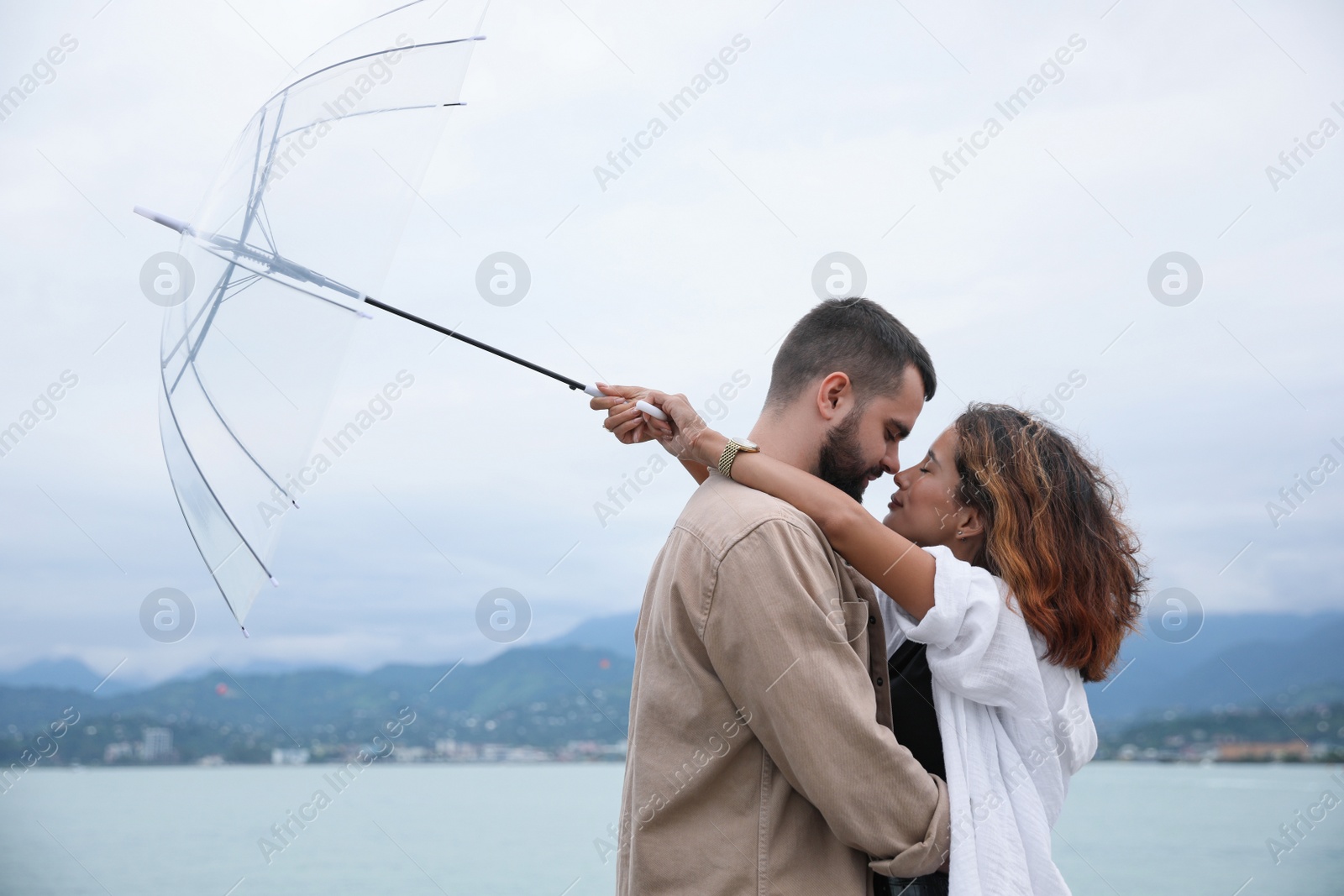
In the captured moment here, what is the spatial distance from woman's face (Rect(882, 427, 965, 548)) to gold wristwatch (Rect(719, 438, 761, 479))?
0.47 metres

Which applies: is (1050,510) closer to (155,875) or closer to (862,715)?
(862,715)

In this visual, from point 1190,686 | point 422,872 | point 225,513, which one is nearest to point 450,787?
point 422,872

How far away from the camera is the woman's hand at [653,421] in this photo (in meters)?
2.24

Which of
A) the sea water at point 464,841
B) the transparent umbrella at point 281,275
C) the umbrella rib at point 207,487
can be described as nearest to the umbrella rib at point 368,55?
the transparent umbrella at point 281,275

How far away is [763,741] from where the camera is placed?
1804mm

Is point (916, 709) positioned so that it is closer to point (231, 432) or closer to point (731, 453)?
point (731, 453)

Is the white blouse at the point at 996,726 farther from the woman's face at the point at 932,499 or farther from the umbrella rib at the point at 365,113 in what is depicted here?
the umbrella rib at the point at 365,113

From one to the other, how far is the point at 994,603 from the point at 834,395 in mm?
553

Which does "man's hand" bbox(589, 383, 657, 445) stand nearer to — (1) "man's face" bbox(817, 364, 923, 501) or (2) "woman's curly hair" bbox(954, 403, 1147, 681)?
(1) "man's face" bbox(817, 364, 923, 501)

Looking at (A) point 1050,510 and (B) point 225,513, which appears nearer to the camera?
(B) point 225,513

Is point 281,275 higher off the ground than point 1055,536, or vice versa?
point 281,275

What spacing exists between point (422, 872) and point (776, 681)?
4524 cm

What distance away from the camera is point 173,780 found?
98.6 metres

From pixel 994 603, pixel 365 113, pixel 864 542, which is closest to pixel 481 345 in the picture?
pixel 365 113
